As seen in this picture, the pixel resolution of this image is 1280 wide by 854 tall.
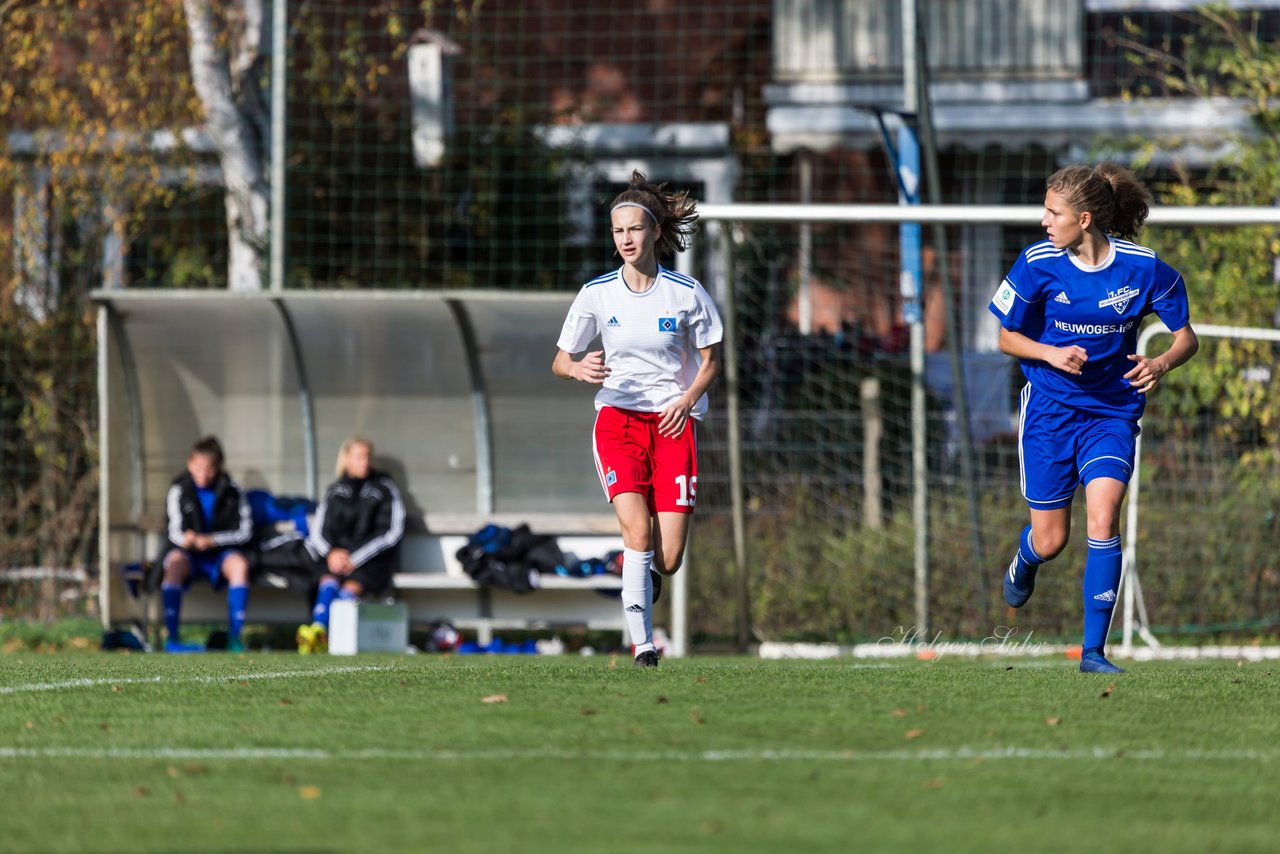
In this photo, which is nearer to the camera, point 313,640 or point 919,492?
point 313,640

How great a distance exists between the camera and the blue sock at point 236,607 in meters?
11.7

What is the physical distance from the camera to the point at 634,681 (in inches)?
235

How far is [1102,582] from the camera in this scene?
6504 mm

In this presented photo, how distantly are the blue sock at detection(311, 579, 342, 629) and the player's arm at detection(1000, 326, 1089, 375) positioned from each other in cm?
618

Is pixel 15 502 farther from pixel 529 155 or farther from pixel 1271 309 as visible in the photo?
pixel 1271 309

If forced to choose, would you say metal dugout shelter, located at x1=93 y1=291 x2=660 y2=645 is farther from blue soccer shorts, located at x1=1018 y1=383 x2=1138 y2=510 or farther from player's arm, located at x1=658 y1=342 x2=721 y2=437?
blue soccer shorts, located at x1=1018 y1=383 x2=1138 y2=510

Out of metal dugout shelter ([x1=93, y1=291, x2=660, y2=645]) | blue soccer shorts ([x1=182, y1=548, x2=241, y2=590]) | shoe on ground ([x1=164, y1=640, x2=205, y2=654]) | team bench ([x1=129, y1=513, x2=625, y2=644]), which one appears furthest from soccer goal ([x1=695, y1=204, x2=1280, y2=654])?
shoe on ground ([x1=164, y1=640, x2=205, y2=654])

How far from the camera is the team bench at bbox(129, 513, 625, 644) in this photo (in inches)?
472

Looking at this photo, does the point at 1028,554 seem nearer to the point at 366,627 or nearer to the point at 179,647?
the point at 366,627

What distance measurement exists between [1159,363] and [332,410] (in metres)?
7.45

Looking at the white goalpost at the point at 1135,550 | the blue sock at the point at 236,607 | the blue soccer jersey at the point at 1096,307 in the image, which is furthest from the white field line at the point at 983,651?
the blue soccer jersey at the point at 1096,307

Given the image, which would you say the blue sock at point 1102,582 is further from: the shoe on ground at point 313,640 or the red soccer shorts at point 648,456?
the shoe on ground at point 313,640

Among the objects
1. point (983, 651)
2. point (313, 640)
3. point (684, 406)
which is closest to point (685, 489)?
point (684, 406)

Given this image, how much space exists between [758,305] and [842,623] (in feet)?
15.0
